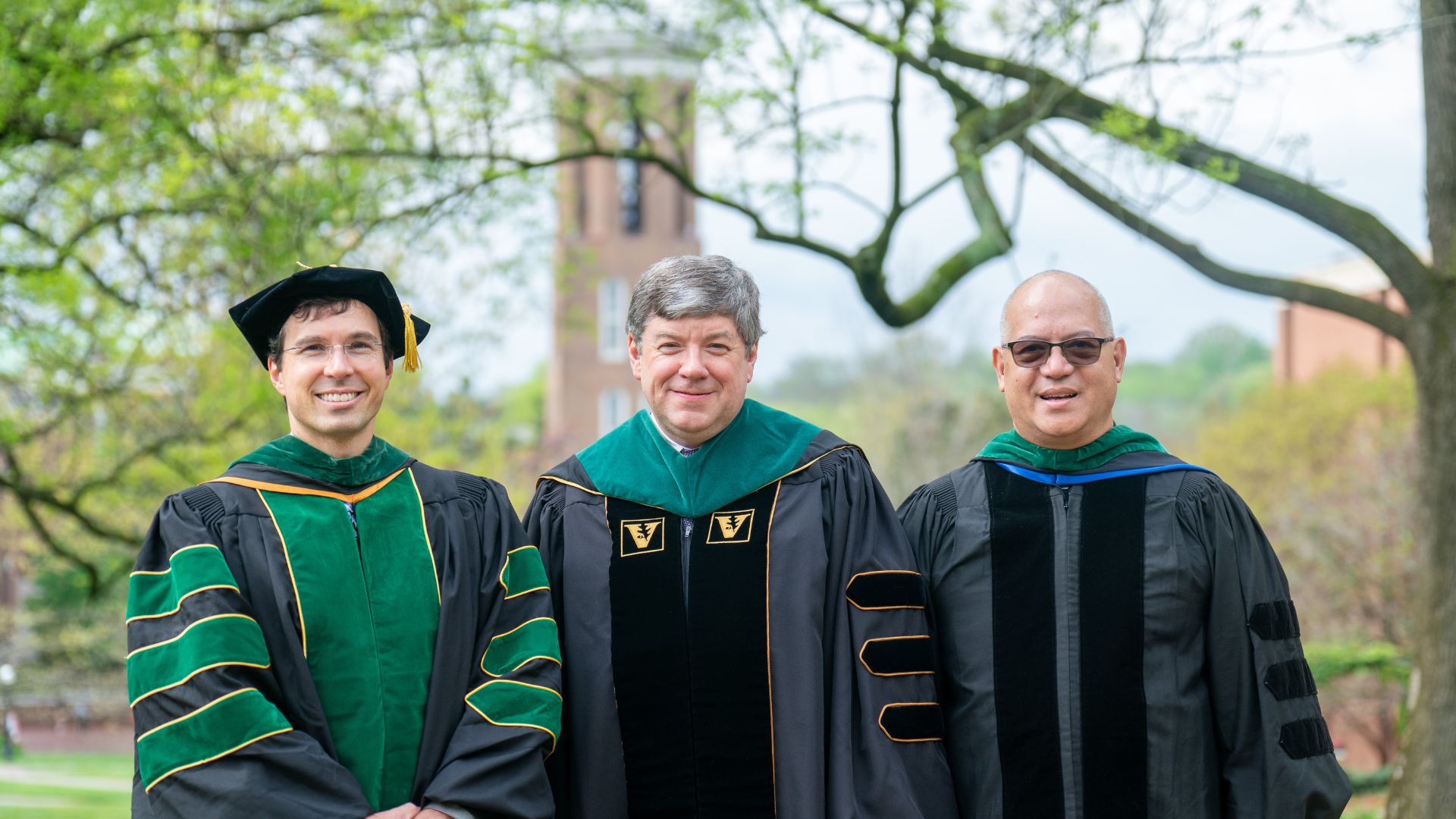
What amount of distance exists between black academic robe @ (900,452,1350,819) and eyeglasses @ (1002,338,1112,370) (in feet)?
0.95

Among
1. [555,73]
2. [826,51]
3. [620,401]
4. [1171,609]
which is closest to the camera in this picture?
[1171,609]

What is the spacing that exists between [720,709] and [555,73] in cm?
648

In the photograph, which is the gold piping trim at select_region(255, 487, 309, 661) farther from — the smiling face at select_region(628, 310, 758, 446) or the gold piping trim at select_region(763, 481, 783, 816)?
the gold piping trim at select_region(763, 481, 783, 816)

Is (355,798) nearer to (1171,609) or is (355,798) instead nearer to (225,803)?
(225,803)

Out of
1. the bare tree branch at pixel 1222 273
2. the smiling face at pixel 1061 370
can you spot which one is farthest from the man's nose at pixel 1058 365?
the bare tree branch at pixel 1222 273

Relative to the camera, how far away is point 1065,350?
312cm

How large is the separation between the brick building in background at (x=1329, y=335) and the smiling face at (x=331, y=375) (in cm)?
2774

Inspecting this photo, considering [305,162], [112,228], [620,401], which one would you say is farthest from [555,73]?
[620,401]

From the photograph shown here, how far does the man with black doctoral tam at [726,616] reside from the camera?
122 inches

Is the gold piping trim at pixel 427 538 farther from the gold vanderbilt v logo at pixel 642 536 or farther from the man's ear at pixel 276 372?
the gold vanderbilt v logo at pixel 642 536

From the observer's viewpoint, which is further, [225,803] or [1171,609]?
[1171,609]

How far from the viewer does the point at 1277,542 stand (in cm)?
1634

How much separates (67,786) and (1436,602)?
16499 millimetres

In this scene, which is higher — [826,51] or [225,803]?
[826,51]
